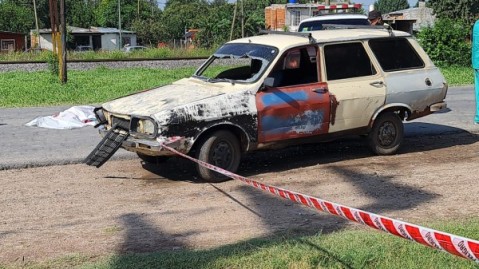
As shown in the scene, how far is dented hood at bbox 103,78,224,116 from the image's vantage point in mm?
7160

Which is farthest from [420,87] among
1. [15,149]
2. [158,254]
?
[15,149]

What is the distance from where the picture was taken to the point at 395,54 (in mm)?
8859

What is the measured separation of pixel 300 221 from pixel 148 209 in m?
1.60

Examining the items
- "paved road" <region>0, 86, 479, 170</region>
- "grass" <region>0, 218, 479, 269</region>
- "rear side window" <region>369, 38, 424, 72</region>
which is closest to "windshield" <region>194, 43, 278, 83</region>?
"rear side window" <region>369, 38, 424, 72</region>

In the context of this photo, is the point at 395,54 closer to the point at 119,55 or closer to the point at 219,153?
the point at 219,153

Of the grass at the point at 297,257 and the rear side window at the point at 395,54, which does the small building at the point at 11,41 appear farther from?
the grass at the point at 297,257

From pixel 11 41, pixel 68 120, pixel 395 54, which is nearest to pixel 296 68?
pixel 395 54

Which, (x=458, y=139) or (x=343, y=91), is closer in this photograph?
(x=343, y=91)

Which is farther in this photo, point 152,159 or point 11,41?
point 11,41

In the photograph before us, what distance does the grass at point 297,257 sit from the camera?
14.8 ft

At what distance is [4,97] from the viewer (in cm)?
1631

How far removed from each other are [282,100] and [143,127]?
1.76 metres

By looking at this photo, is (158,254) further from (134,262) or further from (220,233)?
(220,233)

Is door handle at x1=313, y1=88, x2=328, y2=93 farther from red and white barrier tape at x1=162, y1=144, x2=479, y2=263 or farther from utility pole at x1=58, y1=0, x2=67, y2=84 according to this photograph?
utility pole at x1=58, y1=0, x2=67, y2=84
